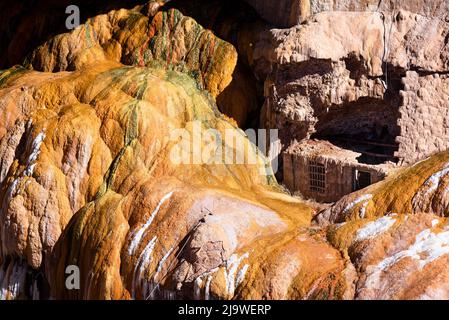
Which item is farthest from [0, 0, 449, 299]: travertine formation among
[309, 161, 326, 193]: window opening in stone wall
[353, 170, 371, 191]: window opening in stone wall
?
[309, 161, 326, 193]: window opening in stone wall

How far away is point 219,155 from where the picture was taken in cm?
1602

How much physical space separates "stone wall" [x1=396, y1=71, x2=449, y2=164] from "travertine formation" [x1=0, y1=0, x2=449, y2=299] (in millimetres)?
27

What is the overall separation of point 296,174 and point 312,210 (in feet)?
9.10

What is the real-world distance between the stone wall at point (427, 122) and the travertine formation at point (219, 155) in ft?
0.09

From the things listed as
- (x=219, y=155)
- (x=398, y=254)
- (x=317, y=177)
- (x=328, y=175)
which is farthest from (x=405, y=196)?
(x=219, y=155)

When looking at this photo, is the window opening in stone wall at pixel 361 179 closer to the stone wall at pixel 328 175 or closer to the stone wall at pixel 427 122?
the stone wall at pixel 328 175

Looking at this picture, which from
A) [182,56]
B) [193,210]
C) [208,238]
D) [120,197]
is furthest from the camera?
[182,56]

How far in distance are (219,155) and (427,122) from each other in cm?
405

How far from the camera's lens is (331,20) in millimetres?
16312

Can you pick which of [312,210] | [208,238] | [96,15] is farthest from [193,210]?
[96,15]

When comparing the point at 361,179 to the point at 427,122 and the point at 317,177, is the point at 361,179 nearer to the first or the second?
the point at 317,177

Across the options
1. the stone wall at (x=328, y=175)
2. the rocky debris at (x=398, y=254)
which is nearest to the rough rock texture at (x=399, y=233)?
the rocky debris at (x=398, y=254)

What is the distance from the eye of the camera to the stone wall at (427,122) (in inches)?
607
